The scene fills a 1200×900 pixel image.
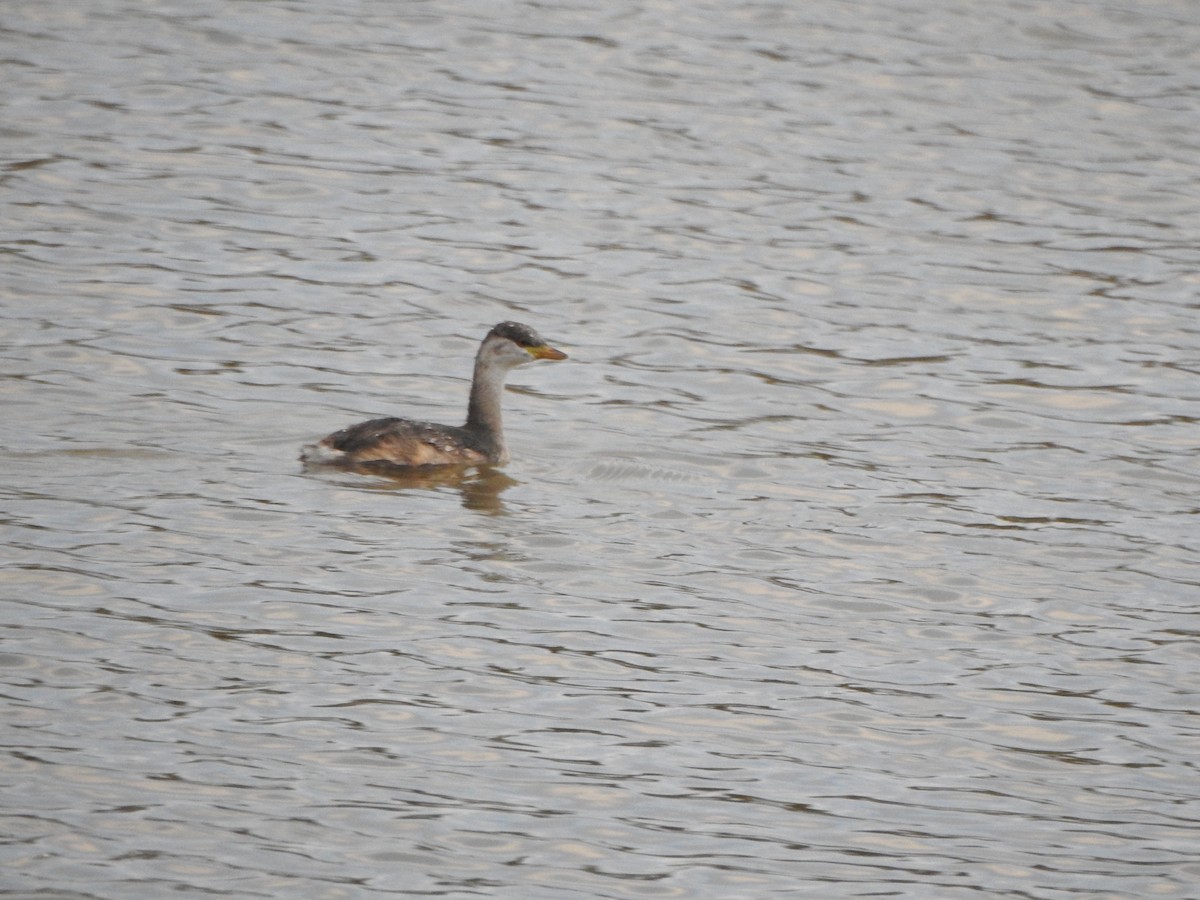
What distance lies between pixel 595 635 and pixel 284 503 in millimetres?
2828

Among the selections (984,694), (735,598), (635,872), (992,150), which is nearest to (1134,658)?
(984,694)

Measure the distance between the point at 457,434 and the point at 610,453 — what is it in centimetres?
117

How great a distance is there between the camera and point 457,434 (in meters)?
13.7

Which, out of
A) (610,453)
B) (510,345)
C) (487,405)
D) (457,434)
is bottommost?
(610,453)

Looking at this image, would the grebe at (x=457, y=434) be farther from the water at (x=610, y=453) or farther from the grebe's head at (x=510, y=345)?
the water at (x=610, y=453)

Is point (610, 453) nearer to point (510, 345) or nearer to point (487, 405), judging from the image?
point (487, 405)

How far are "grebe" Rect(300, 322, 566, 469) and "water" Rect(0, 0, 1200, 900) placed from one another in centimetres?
23

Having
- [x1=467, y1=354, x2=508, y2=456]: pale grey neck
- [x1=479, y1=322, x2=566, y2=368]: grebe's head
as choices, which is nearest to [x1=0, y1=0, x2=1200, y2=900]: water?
[x1=467, y1=354, x2=508, y2=456]: pale grey neck

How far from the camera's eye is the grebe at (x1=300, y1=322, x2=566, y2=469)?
1307cm

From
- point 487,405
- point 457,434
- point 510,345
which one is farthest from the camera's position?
point 510,345

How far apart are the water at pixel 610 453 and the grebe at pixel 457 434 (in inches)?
9.0

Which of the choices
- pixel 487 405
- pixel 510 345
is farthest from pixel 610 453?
pixel 510 345

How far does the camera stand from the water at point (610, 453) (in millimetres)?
8570

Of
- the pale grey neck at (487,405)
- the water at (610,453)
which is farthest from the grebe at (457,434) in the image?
the water at (610,453)
